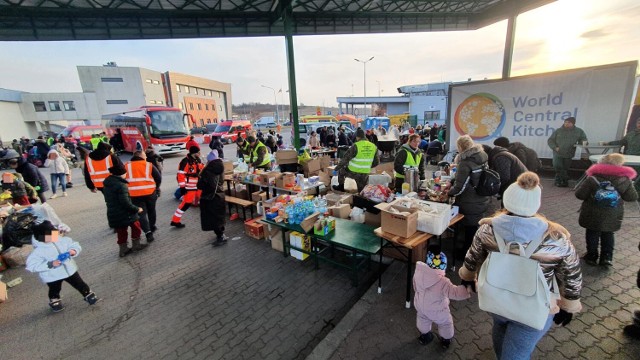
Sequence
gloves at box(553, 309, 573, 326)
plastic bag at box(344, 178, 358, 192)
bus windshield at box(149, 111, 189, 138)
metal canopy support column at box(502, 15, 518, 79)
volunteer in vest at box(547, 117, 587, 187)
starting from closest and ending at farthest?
gloves at box(553, 309, 573, 326), plastic bag at box(344, 178, 358, 192), volunteer in vest at box(547, 117, 587, 187), metal canopy support column at box(502, 15, 518, 79), bus windshield at box(149, 111, 189, 138)

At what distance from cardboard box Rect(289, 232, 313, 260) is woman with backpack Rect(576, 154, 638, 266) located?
162 inches

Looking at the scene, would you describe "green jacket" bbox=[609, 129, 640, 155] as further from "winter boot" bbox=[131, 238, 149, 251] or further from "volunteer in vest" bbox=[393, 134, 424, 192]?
"winter boot" bbox=[131, 238, 149, 251]

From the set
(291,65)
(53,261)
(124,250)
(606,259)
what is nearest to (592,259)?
(606,259)

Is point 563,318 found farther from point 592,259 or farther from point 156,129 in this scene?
point 156,129

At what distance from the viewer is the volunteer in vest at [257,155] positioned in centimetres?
751

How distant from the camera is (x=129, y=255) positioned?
516 centimetres

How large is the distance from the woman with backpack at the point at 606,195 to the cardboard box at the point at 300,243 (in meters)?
4.13

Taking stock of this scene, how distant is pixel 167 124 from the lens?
1714 centimetres

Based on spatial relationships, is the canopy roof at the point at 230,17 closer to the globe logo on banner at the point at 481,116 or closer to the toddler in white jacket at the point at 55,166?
the toddler in white jacket at the point at 55,166

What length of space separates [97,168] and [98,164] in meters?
0.09

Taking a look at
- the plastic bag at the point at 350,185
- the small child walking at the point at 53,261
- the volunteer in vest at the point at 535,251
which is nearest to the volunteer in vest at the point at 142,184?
the small child walking at the point at 53,261

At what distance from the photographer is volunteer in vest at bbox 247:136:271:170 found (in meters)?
7.51

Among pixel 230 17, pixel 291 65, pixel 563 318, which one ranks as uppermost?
pixel 230 17

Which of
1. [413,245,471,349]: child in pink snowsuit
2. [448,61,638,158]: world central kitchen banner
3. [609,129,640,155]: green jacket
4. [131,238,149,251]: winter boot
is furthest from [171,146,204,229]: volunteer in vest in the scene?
[609,129,640,155]: green jacket
